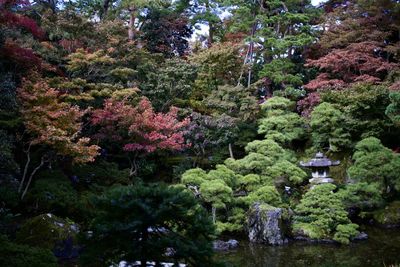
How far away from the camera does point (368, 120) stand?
12.9 metres

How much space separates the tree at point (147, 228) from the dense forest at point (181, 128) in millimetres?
13

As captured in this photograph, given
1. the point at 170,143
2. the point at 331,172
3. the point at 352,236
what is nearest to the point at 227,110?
the point at 170,143

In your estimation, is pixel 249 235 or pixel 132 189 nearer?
pixel 132 189

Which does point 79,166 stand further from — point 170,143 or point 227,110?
point 227,110

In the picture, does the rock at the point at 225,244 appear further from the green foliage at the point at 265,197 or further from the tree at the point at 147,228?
the tree at the point at 147,228

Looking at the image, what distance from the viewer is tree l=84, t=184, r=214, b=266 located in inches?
109

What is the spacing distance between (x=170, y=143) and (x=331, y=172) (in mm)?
6077

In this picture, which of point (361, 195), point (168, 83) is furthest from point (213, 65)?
point (361, 195)

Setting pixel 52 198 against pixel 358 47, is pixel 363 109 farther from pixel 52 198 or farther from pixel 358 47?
pixel 52 198

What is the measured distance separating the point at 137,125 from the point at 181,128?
2.26m

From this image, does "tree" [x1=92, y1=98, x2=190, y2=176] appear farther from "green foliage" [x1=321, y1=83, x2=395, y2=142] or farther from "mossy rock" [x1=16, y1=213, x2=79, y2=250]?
"green foliage" [x1=321, y1=83, x2=395, y2=142]

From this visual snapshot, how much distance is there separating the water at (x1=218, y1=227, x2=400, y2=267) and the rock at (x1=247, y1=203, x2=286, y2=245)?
25 cm

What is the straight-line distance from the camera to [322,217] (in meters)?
9.64

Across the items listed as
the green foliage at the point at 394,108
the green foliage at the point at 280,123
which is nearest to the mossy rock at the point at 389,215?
the green foliage at the point at 394,108
